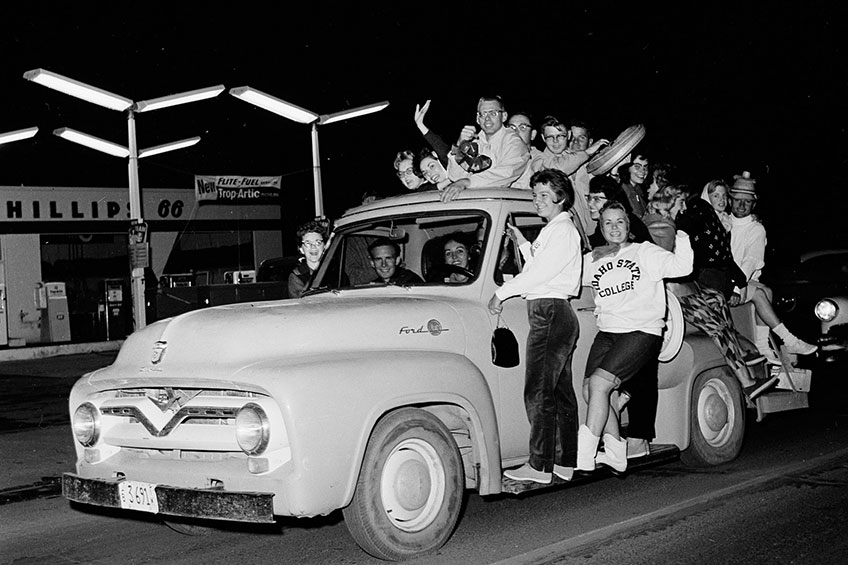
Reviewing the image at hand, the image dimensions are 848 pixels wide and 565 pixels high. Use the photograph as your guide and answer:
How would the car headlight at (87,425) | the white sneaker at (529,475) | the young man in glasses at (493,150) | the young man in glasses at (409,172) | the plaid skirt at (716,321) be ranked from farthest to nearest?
the young man in glasses at (409,172), the plaid skirt at (716,321), the young man in glasses at (493,150), the white sneaker at (529,475), the car headlight at (87,425)

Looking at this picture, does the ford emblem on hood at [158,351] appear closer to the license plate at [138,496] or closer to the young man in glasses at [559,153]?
the license plate at [138,496]

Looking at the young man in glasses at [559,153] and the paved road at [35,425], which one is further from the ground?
the young man in glasses at [559,153]

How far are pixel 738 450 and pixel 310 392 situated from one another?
172 inches

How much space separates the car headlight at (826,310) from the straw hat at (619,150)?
5.07 metres

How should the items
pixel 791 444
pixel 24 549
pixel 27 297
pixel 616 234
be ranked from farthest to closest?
pixel 27 297, pixel 791 444, pixel 616 234, pixel 24 549

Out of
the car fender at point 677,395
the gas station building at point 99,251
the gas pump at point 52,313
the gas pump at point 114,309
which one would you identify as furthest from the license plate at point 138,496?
the gas pump at point 114,309

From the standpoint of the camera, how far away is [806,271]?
1290cm

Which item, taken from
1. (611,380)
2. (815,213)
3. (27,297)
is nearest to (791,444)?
(611,380)

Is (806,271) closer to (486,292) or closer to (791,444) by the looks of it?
(791,444)

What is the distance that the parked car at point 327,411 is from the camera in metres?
5.02

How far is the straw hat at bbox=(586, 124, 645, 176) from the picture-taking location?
773 centimetres

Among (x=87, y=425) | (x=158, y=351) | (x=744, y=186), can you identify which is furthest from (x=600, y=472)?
(x=744, y=186)

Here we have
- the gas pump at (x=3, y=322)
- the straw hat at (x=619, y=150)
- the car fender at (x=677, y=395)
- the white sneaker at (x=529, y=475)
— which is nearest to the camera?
the white sneaker at (x=529, y=475)

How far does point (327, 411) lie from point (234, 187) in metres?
20.5
